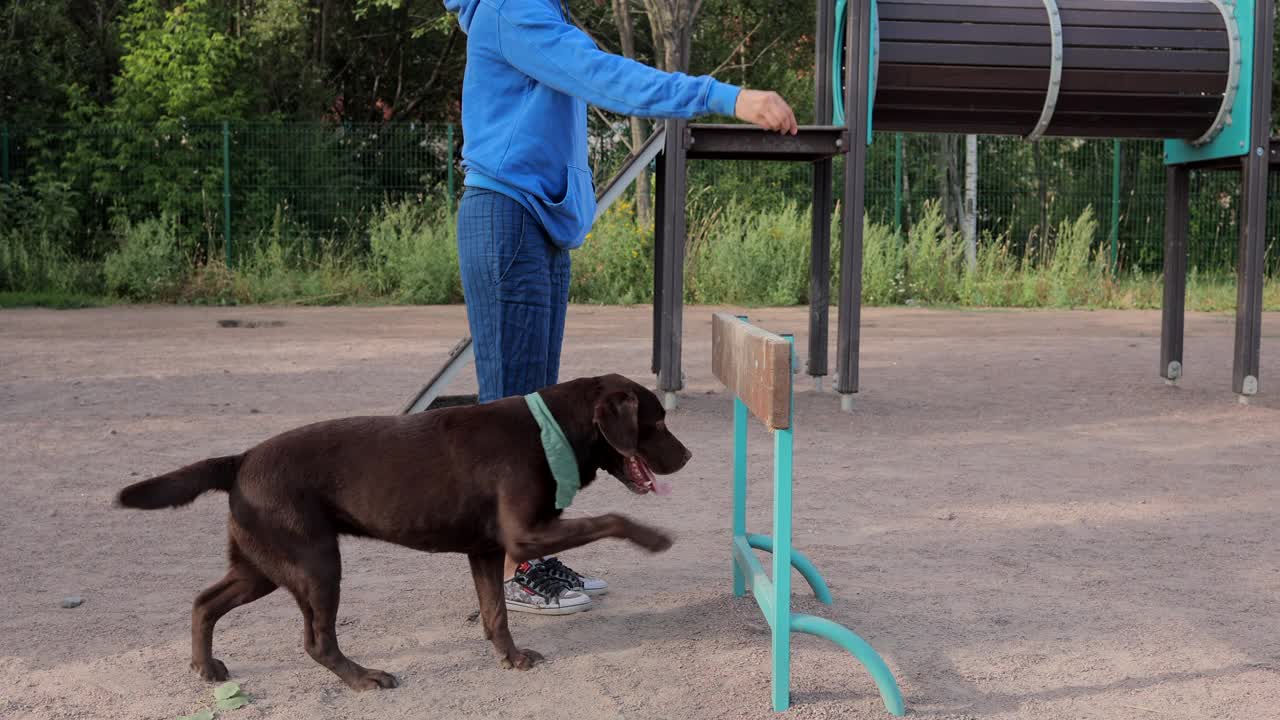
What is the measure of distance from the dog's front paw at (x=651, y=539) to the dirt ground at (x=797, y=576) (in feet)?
1.35

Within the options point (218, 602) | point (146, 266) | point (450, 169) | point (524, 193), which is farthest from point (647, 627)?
point (450, 169)

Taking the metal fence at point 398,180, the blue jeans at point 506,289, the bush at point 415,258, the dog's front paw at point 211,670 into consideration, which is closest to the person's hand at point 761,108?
the blue jeans at point 506,289

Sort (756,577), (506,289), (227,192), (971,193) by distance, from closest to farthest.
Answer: (756,577) → (506,289) → (227,192) → (971,193)

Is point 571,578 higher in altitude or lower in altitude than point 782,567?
lower

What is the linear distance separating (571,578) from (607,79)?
159cm

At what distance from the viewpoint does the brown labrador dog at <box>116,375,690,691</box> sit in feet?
10.7

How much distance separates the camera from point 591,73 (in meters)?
3.51

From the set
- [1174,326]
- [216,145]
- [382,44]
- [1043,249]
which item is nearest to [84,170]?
[216,145]

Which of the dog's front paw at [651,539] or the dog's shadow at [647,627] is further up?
the dog's front paw at [651,539]

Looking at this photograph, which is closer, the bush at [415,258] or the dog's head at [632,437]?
the dog's head at [632,437]

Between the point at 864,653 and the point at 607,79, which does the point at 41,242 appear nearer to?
the point at 607,79

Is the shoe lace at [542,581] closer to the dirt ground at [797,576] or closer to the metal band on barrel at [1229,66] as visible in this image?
the dirt ground at [797,576]

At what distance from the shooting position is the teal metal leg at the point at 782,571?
316 centimetres

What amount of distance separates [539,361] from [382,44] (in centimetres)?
Answer: 2557
